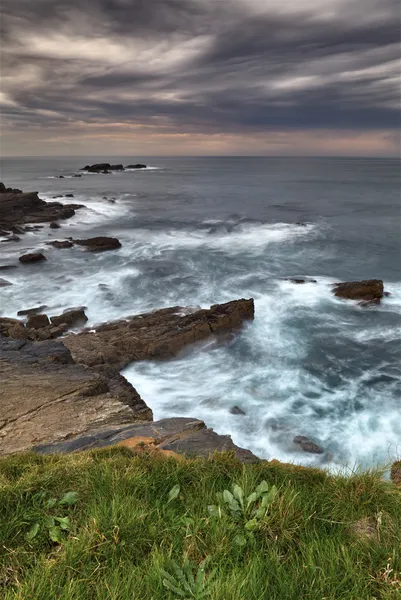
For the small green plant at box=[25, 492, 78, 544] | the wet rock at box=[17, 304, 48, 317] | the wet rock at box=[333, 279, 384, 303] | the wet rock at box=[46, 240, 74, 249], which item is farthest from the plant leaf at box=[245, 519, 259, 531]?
the wet rock at box=[46, 240, 74, 249]

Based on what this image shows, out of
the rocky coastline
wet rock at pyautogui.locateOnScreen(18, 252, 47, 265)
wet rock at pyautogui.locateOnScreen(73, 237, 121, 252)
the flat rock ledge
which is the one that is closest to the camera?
the flat rock ledge

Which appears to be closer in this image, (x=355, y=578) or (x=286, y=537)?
(x=355, y=578)

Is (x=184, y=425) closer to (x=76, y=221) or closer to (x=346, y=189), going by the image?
(x=76, y=221)

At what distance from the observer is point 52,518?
3441 millimetres

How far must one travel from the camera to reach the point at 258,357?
18109 mm

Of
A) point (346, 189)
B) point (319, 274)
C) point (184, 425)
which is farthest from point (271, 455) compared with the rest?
point (346, 189)

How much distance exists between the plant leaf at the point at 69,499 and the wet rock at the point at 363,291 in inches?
925

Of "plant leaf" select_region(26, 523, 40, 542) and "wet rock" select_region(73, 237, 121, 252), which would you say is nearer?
"plant leaf" select_region(26, 523, 40, 542)

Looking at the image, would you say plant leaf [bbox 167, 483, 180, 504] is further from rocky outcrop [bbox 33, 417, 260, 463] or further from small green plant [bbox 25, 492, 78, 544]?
rocky outcrop [bbox 33, 417, 260, 463]

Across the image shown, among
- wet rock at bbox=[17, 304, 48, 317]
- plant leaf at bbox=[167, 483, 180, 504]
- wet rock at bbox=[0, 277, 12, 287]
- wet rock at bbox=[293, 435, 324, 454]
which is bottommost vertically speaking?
wet rock at bbox=[293, 435, 324, 454]

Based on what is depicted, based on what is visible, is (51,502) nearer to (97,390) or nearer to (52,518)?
(52,518)

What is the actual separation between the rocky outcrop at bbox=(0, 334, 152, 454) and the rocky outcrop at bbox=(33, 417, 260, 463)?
1174mm

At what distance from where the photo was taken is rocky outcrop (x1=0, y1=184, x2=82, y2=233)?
1860 inches

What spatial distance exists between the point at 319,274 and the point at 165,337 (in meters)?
16.5
